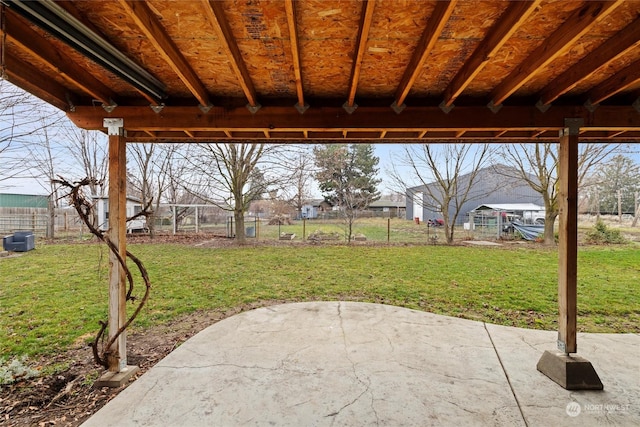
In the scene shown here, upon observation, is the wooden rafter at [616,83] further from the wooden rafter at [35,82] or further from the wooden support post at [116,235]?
the wooden rafter at [35,82]

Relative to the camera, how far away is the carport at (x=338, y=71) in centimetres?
143

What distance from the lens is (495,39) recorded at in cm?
153

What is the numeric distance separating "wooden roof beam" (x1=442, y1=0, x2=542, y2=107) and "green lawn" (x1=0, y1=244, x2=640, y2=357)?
315 centimetres

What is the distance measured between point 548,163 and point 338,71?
10.8m

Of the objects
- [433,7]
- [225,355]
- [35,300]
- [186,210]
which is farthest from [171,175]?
[433,7]

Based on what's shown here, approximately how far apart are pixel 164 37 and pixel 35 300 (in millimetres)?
4750

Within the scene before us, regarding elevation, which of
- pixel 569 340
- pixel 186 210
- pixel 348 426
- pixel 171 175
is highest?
pixel 171 175

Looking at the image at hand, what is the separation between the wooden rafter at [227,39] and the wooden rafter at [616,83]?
2.55 metres

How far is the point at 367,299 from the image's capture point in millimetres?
4641

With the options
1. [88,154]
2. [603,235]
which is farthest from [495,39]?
[88,154]

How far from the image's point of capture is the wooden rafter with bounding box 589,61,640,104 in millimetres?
1908

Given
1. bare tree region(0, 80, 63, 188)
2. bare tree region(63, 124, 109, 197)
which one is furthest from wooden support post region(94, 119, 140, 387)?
bare tree region(63, 124, 109, 197)

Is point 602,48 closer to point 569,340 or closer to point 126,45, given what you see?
point 569,340

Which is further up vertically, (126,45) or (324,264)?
(126,45)
